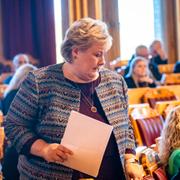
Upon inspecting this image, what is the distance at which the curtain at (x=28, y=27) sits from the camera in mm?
8266

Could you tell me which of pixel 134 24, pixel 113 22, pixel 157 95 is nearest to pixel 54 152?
pixel 157 95

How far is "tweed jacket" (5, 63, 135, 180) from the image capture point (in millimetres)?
2119

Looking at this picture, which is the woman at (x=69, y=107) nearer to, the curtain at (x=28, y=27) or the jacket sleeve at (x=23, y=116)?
the jacket sleeve at (x=23, y=116)

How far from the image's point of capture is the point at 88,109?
219cm

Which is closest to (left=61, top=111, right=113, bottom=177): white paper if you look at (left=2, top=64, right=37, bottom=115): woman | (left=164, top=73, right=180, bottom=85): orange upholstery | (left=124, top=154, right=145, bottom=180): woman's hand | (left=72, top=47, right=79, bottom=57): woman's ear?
(left=124, top=154, right=145, bottom=180): woman's hand

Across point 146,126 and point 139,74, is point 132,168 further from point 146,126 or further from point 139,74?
point 139,74

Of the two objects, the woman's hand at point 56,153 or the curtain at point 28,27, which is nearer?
the woman's hand at point 56,153

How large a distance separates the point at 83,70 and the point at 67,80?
0.09 m

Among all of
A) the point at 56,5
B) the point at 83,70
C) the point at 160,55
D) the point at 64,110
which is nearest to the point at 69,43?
the point at 83,70

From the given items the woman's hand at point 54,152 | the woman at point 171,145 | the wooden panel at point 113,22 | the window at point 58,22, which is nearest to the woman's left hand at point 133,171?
the woman's hand at point 54,152

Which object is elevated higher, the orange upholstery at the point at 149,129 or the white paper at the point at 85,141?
the white paper at the point at 85,141

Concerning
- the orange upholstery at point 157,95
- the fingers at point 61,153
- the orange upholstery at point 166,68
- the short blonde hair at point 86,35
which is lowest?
the orange upholstery at point 166,68

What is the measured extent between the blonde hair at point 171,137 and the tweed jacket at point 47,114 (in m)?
0.49

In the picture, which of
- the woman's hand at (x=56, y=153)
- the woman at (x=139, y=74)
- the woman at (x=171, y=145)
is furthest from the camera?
the woman at (x=139, y=74)
